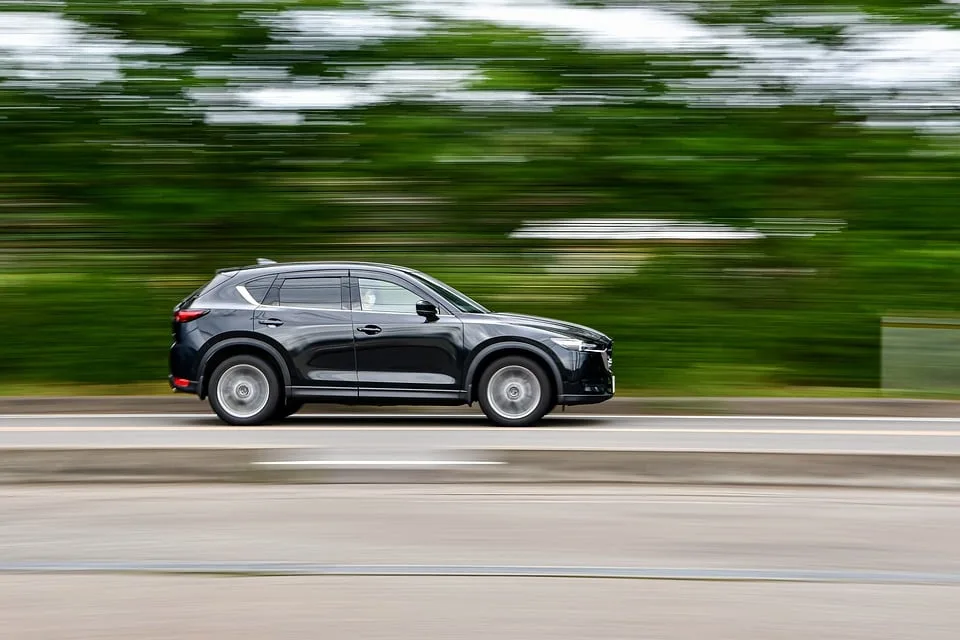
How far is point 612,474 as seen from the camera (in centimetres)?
819

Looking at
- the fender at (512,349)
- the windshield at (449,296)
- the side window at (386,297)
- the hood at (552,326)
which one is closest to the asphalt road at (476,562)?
the fender at (512,349)

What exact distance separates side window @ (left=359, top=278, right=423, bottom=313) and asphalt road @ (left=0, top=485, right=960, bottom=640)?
12.0ft

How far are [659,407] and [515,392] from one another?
3128 mm

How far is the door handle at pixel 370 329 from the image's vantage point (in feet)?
37.3

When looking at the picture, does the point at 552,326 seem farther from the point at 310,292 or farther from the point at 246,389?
the point at 246,389

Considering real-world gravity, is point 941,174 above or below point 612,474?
above

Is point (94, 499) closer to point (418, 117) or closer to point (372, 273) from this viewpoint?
point (372, 273)

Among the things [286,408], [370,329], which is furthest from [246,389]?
[370,329]

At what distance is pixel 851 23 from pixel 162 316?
34.0ft

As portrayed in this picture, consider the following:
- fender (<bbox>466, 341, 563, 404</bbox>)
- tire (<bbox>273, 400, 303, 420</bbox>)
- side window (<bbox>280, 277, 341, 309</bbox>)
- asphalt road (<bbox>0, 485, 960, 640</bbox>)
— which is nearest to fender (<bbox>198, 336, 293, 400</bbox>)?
tire (<bbox>273, 400, 303, 420</bbox>)

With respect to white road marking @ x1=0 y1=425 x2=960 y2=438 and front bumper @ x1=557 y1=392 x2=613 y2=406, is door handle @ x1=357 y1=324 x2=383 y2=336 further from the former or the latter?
front bumper @ x1=557 y1=392 x2=613 y2=406

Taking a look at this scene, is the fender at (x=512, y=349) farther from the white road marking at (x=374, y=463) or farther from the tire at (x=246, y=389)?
the white road marking at (x=374, y=463)

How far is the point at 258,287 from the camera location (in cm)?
1159

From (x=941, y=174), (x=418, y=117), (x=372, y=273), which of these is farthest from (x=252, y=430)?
(x=941, y=174)
